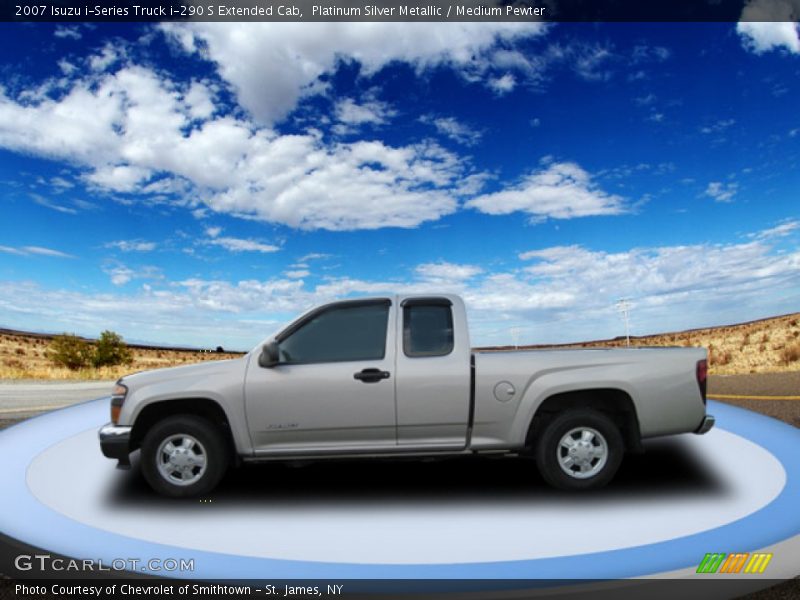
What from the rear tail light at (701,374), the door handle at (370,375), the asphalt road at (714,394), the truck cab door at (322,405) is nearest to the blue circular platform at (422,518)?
the truck cab door at (322,405)

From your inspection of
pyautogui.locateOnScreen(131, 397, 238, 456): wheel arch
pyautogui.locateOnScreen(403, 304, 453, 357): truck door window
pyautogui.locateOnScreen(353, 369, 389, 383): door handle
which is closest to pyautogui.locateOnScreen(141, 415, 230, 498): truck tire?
pyautogui.locateOnScreen(131, 397, 238, 456): wheel arch

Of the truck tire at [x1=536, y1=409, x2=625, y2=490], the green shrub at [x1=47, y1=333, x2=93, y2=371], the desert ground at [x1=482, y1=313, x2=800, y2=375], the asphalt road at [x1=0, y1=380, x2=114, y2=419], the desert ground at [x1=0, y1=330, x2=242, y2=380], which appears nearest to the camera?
the truck tire at [x1=536, y1=409, x2=625, y2=490]

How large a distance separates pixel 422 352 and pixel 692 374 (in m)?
2.49

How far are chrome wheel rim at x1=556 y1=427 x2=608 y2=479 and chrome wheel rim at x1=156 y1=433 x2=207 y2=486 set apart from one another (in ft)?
10.4

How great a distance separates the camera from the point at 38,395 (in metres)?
17.7

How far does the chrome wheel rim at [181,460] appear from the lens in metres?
5.83

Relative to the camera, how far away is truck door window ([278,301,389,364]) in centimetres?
611

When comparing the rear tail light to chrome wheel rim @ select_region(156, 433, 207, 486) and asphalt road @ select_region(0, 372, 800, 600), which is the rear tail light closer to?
chrome wheel rim @ select_region(156, 433, 207, 486)

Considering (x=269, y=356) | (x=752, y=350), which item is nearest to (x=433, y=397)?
(x=269, y=356)

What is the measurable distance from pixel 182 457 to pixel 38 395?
558 inches

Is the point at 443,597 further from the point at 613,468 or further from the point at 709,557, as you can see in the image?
the point at 613,468

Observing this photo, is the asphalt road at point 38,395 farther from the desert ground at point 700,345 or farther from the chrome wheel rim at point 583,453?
the chrome wheel rim at point 583,453

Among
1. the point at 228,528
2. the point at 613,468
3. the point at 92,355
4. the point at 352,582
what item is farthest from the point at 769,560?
the point at 92,355

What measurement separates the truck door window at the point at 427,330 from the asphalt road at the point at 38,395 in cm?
1012
